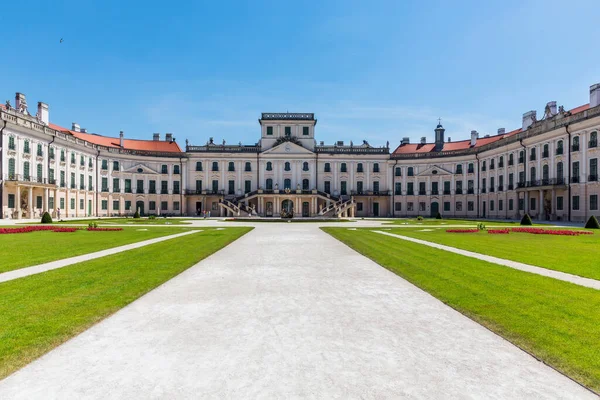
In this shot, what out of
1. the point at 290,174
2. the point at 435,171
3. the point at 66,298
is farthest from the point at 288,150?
the point at 66,298

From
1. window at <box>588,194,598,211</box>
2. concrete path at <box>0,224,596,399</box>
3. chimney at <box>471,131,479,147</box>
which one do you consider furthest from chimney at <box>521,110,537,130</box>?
concrete path at <box>0,224,596,399</box>

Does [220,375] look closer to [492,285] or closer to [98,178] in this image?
[492,285]

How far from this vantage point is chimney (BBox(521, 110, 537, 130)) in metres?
54.6

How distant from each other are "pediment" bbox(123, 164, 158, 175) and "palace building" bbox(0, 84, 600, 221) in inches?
7.2

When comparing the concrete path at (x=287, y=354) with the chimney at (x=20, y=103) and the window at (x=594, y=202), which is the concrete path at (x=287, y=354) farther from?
the chimney at (x=20, y=103)

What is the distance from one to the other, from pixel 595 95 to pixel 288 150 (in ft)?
150

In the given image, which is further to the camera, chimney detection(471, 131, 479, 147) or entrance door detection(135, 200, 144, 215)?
chimney detection(471, 131, 479, 147)

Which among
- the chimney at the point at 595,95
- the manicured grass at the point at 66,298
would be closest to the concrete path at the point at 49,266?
the manicured grass at the point at 66,298

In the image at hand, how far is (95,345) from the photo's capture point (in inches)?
193

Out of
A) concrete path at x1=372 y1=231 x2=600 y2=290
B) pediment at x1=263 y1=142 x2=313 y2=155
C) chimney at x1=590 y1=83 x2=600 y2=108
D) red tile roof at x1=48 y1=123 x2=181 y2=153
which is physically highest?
chimney at x1=590 y1=83 x2=600 y2=108

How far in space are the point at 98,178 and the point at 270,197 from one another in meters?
29.6

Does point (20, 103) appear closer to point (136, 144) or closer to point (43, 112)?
point (43, 112)

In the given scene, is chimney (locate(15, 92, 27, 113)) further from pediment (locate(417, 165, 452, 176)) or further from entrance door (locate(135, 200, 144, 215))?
pediment (locate(417, 165, 452, 176))

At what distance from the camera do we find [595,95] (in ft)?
145
